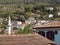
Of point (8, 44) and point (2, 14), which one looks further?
point (2, 14)

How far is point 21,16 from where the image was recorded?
49.9m

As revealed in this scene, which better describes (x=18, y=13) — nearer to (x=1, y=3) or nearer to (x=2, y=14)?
(x=2, y=14)

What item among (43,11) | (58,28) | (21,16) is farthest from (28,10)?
(58,28)

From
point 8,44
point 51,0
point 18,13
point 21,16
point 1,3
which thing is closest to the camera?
point 8,44

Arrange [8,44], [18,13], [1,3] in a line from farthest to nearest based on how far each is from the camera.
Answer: [1,3]
[18,13]
[8,44]

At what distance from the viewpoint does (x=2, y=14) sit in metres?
52.7

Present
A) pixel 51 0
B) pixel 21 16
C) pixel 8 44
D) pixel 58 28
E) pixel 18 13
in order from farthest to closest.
Result: pixel 51 0
pixel 18 13
pixel 21 16
pixel 58 28
pixel 8 44

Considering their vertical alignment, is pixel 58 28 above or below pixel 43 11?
above

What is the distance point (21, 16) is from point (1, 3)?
515 inches

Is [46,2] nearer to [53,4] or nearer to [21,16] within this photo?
[53,4]

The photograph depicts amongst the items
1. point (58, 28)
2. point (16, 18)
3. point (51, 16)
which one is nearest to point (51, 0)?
point (51, 16)

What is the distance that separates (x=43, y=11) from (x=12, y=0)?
1070cm

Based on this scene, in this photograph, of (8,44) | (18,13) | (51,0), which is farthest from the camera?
(51,0)

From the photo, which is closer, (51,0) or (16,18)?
(16,18)
